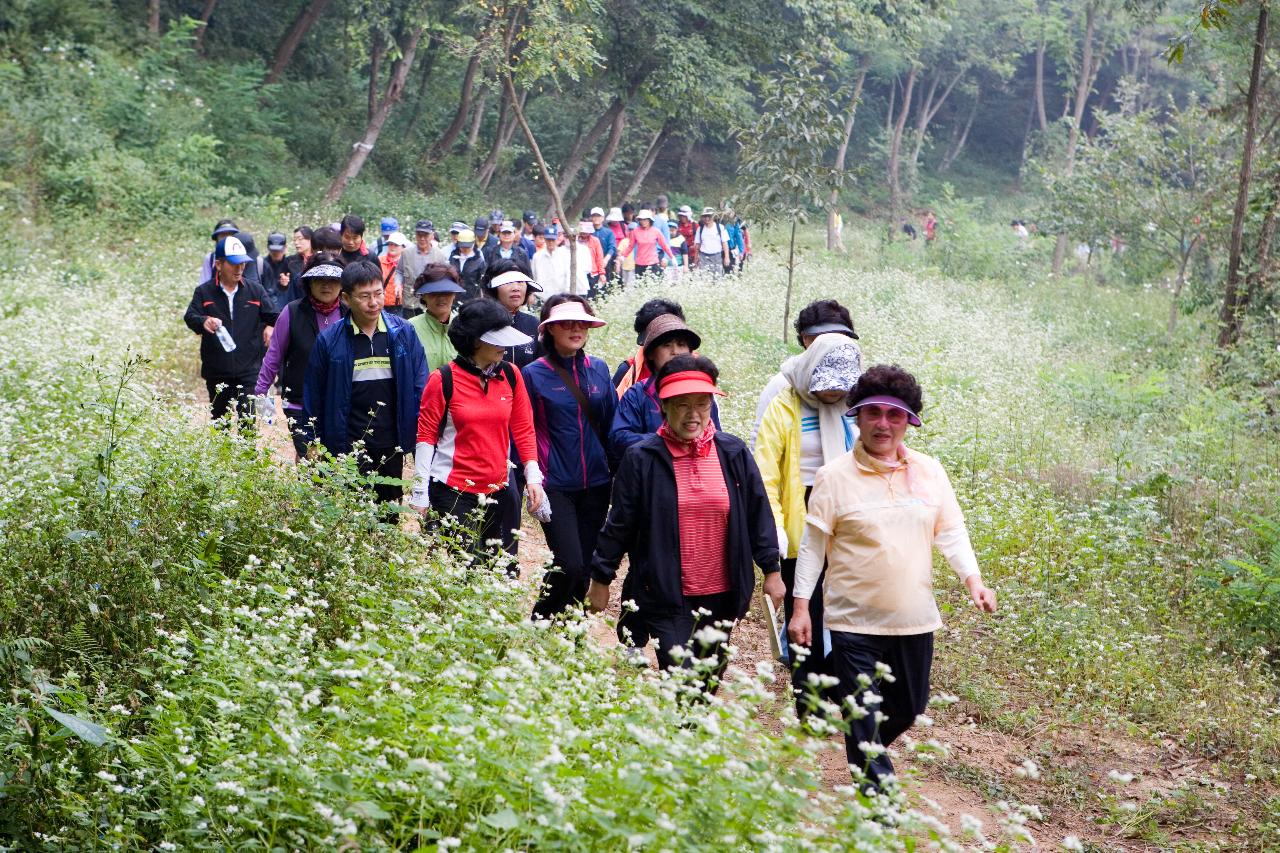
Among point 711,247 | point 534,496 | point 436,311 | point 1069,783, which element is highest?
point 436,311

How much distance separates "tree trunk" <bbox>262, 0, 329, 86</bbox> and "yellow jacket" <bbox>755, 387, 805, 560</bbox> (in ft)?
98.4

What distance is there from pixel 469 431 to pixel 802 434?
69.7 inches

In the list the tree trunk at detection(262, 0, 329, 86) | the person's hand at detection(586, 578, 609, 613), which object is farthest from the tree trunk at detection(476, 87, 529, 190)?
the person's hand at detection(586, 578, 609, 613)

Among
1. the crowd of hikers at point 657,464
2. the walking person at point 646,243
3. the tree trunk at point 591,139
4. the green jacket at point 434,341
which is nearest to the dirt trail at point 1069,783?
the crowd of hikers at point 657,464

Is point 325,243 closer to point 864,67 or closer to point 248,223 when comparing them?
point 248,223

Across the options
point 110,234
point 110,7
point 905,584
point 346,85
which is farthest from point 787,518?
point 346,85

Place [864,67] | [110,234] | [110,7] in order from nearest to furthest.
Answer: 1. [110,234]
2. [110,7]
3. [864,67]

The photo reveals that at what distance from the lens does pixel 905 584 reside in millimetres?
5434

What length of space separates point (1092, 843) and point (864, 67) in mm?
49462

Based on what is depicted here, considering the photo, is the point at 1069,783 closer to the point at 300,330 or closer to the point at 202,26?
the point at 300,330

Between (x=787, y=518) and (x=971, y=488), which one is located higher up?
(x=787, y=518)

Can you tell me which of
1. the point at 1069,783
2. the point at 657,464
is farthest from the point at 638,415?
the point at 1069,783

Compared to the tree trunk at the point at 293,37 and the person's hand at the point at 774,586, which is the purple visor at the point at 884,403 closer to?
the person's hand at the point at 774,586

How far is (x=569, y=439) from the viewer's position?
708 cm
